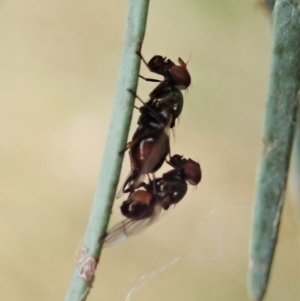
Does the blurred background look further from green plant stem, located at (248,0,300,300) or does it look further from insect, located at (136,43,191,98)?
green plant stem, located at (248,0,300,300)

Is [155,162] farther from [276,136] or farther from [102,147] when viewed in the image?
[102,147]

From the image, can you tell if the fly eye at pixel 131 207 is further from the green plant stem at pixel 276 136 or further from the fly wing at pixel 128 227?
the green plant stem at pixel 276 136

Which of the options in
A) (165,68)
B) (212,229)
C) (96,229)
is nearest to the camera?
(96,229)

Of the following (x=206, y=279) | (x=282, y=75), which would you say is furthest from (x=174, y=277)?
(x=282, y=75)

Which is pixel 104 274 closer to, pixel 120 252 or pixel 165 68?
pixel 120 252

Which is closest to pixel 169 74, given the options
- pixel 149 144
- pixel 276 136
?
pixel 149 144

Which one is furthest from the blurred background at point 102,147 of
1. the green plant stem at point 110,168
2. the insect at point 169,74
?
the green plant stem at point 110,168

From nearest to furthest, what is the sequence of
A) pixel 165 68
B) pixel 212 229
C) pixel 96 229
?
pixel 96 229, pixel 165 68, pixel 212 229

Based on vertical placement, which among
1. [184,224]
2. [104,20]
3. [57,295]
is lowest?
[57,295]
